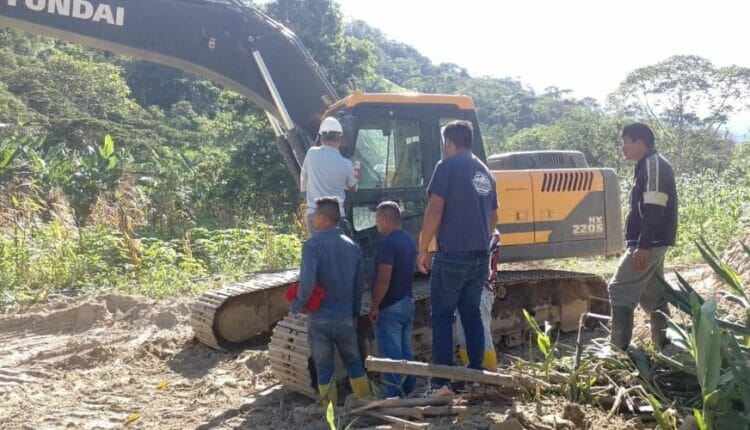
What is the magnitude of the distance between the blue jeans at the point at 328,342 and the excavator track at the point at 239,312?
5.73 feet

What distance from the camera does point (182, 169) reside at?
1900 cm

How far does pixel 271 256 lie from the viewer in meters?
10.7

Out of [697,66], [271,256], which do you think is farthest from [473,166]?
[697,66]

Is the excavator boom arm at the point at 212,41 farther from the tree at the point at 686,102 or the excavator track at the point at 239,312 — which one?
the tree at the point at 686,102

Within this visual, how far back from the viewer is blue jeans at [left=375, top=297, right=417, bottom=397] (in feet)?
16.1

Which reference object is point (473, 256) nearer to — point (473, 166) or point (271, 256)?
point (473, 166)

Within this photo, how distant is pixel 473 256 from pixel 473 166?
1.80 feet

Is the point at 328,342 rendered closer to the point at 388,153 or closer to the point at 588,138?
the point at 388,153

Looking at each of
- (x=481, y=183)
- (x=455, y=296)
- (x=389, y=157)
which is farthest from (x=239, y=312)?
(x=481, y=183)

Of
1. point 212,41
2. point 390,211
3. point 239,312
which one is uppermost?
point 212,41

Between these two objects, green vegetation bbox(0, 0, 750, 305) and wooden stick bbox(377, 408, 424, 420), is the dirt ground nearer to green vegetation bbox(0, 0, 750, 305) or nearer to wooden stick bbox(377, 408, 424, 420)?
wooden stick bbox(377, 408, 424, 420)

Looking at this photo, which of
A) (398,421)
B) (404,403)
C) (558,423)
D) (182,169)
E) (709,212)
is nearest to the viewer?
(558,423)

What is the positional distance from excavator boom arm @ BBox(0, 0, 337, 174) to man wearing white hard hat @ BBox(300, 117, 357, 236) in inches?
35.7

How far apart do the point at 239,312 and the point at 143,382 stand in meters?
1.10
